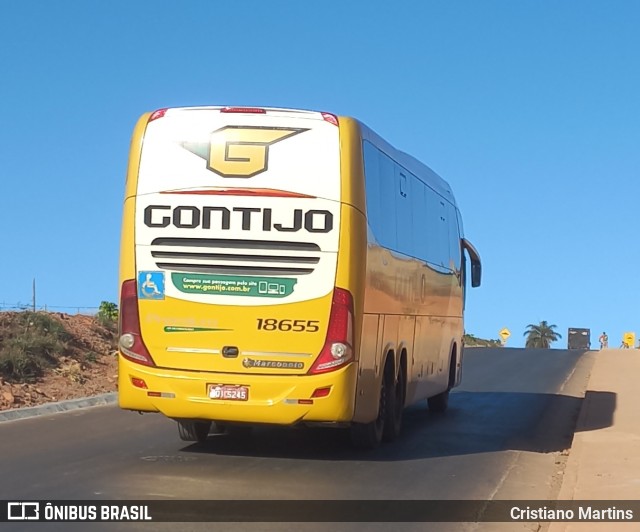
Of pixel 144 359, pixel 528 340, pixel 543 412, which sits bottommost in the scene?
pixel 528 340

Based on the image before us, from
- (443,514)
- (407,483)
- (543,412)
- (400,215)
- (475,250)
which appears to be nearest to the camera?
(443,514)

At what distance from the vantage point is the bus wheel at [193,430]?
13742mm

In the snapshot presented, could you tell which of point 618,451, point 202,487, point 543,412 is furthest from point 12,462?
point 543,412

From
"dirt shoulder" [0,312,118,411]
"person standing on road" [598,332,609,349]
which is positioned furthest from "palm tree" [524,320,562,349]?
"dirt shoulder" [0,312,118,411]

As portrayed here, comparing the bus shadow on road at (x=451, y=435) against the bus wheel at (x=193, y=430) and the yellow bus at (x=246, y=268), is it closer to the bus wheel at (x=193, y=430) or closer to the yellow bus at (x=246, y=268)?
the bus wheel at (x=193, y=430)

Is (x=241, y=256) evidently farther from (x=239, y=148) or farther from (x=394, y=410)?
(x=394, y=410)

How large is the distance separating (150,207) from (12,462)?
10.1ft

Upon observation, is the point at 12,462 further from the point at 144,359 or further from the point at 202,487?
the point at 202,487

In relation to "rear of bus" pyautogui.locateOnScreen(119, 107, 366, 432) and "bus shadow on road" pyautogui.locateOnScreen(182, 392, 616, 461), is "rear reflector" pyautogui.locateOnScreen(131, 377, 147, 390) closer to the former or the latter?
"rear of bus" pyautogui.locateOnScreen(119, 107, 366, 432)

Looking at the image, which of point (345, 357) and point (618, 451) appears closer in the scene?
point (345, 357)

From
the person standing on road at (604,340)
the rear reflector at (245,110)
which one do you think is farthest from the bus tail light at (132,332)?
the person standing on road at (604,340)

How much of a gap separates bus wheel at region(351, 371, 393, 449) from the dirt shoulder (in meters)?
6.48

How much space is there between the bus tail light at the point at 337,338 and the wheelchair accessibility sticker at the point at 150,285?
185cm

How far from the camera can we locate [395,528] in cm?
921
